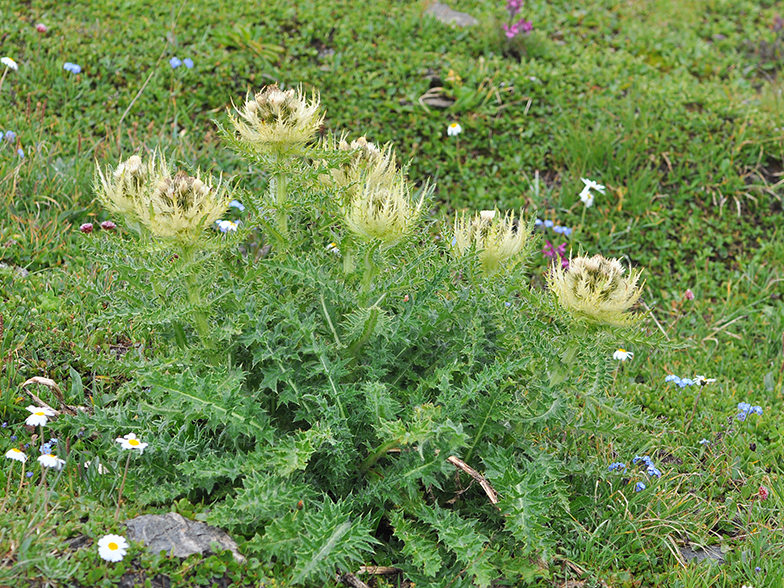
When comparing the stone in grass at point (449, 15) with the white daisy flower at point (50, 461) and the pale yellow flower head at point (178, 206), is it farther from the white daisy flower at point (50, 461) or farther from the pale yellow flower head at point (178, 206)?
the white daisy flower at point (50, 461)

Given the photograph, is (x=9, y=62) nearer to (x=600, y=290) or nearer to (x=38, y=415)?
(x=38, y=415)

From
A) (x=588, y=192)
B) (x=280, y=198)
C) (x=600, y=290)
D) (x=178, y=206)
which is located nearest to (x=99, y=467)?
(x=178, y=206)

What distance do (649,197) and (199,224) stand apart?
3762 mm

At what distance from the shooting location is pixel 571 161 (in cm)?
548

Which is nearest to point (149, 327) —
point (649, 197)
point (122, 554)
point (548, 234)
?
point (122, 554)

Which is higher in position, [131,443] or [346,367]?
[346,367]

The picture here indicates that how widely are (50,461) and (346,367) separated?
1.07 metres

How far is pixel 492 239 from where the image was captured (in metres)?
2.79

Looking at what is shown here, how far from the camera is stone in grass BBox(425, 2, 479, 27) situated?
264 inches

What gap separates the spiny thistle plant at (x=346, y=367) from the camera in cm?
252

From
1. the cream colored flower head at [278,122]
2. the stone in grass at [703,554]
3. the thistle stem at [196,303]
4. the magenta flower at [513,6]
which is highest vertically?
the cream colored flower head at [278,122]

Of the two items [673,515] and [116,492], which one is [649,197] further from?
[116,492]

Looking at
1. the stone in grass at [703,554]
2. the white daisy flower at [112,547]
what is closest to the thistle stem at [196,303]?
the white daisy flower at [112,547]

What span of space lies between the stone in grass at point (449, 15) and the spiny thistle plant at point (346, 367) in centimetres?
424
